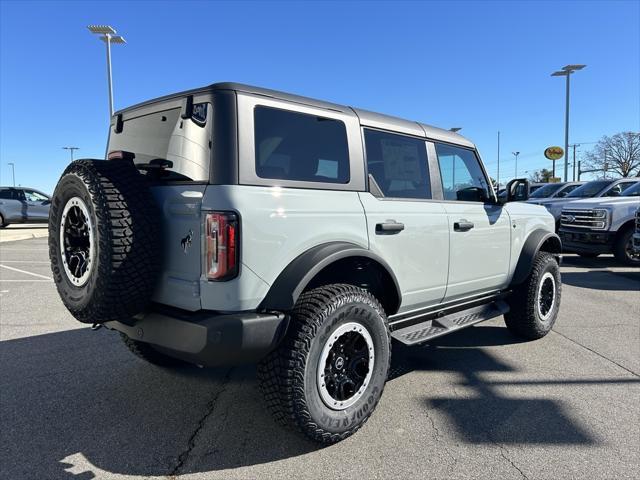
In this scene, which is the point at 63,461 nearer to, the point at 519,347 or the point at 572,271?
the point at 519,347

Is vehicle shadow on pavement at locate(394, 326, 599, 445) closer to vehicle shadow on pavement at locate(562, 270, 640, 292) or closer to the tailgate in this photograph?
the tailgate

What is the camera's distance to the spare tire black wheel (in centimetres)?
238

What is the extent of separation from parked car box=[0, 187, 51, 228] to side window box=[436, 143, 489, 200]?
747 inches

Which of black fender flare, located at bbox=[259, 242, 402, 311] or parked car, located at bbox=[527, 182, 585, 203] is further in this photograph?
parked car, located at bbox=[527, 182, 585, 203]

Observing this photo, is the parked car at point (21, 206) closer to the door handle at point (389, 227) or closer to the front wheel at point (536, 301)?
the front wheel at point (536, 301)

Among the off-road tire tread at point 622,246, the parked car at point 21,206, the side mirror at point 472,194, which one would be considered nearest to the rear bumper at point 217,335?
the side mirror at point 472,194

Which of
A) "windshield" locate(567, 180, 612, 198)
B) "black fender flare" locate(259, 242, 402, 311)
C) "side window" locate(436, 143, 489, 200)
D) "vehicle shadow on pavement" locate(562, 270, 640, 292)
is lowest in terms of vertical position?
"vehicle shadow on pavement" locate(562, 270, 640, 292)

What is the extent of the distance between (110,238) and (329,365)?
4.66 feet

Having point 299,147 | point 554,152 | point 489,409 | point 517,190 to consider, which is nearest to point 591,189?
point 517,190

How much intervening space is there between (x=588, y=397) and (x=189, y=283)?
2.95 metres

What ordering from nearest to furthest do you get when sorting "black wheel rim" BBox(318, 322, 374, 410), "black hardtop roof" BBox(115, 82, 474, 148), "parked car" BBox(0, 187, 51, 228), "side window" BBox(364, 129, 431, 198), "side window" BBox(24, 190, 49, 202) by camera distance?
"black hardtop roof" BBox(115, 82, 474, 148) → "black wheel rim" BBox(318, 322, 374, 410) → "side window" BBox(364, 129, 431, 198) → "parked car" BBox(0, 187, 51, 228) → "side window" BBox(24, 190, 49, 202)

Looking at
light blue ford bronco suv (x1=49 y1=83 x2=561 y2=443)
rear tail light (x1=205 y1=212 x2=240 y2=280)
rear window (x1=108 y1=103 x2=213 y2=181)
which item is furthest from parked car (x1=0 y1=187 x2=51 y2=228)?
rear tail light (x1=205 y1=212 x2=240 y2=280)

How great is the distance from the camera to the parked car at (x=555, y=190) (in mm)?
15773

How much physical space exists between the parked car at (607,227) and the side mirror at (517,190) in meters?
6.81
